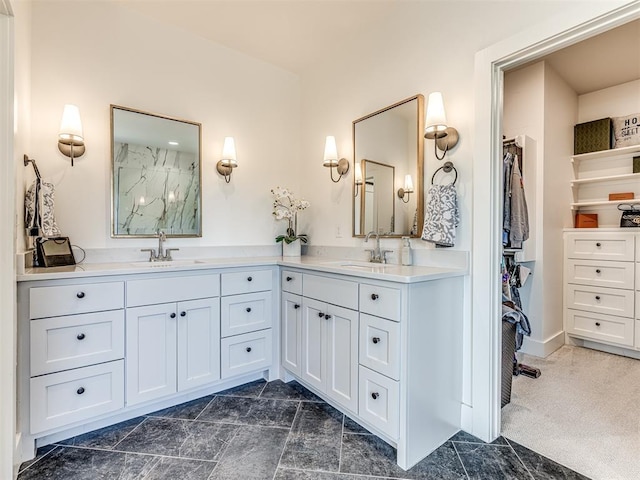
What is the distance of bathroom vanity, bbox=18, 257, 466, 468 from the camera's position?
59.9 inches

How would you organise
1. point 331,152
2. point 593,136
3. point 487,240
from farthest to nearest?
point 593,136 < point 331,152 < point 487,240

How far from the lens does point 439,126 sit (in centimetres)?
179

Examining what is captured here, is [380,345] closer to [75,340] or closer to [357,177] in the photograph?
[357,177]

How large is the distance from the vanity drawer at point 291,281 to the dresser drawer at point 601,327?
276 centimetres

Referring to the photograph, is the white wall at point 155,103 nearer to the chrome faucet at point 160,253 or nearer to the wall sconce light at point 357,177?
the chrome faucet at point 160,253

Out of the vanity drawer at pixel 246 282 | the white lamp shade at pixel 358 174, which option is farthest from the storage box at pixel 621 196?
the vanity drawer at pixel 246 282

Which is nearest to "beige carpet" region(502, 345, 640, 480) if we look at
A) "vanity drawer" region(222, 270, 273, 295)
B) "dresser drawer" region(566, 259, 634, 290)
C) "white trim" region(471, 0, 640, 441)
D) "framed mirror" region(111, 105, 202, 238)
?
"white trim" region(471, 0, 640, 441)

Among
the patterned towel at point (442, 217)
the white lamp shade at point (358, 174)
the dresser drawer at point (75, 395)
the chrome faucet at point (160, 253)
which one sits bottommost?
the dresser drawer at point (75, 395)

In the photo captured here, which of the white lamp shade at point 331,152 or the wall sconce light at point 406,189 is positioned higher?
the white lamp shade at point 331,152

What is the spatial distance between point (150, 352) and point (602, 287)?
372cm

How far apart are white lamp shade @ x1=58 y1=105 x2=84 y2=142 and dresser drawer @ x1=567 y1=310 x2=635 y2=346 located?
430 centimetres

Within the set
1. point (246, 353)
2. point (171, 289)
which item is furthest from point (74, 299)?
point (246, 353)

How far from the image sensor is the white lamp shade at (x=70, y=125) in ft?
6.23

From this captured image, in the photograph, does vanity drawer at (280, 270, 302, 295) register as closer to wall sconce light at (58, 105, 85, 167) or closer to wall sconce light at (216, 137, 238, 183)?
wall sconce light at (216, 137, 238, 183)
